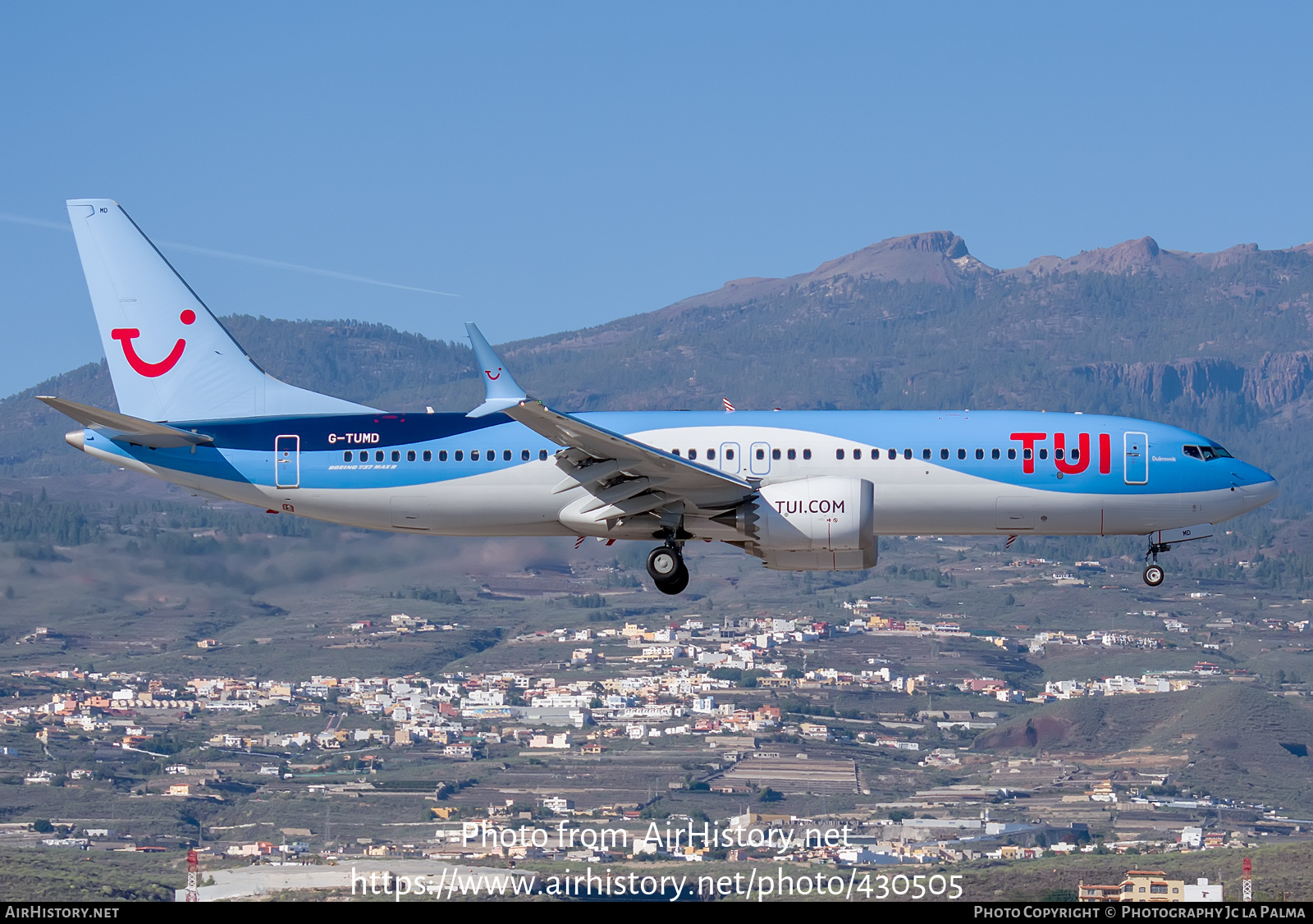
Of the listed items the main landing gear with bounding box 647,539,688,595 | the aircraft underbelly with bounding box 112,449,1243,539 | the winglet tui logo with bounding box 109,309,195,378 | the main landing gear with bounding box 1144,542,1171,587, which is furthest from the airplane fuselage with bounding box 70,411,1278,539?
the winglet tui logo with bounding box 109,309,195,378

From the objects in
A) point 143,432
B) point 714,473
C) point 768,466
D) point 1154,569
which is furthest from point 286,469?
point 1154,569

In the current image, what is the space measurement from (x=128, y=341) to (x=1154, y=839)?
5000 inches

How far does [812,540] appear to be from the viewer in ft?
148

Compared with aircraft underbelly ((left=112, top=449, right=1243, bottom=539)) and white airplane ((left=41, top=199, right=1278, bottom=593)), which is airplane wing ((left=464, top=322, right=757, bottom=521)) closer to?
white airplane ((left=41, top=199, right=1278, bottom=593))

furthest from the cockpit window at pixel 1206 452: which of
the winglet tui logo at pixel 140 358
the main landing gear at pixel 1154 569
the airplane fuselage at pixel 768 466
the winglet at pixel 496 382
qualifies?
the winglet tui logo at pixel 140 358

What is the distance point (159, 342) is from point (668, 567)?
17445 mm

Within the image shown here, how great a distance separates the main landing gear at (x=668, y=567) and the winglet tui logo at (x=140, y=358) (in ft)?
52.7

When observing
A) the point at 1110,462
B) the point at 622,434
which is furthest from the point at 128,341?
the point at 1110,462

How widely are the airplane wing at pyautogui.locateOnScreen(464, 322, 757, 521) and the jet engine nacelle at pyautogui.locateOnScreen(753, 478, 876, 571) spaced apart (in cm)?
85

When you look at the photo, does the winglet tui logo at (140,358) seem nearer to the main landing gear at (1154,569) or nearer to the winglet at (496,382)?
the winglet at (496,382)

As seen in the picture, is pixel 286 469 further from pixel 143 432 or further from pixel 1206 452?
pixel 1206 452

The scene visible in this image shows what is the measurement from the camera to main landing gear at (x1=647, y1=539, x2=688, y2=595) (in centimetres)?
4675

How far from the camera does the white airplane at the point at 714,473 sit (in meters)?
45.4

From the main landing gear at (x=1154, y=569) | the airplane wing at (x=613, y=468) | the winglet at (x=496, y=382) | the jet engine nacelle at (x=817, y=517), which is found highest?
the winglet at (x=496, y=382)
